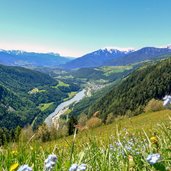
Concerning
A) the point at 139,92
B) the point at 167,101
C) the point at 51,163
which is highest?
the point at 167,101

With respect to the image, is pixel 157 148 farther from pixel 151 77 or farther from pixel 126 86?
pixel 126 86

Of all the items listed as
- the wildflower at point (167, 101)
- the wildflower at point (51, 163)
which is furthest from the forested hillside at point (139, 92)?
the wildflower at point (51, 163)

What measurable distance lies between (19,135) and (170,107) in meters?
1.80

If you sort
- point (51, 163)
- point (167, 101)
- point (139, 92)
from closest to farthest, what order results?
point (51, 163) → point (167, 101) → point (139, 92)

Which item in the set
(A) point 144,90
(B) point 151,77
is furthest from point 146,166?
(B) point 151,77

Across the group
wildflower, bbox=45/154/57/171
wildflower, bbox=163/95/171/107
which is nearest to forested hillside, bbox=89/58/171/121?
wildflower, bbox=163/95/171/107

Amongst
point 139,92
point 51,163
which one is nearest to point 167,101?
point 51,163

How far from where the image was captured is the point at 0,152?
298 centimetres

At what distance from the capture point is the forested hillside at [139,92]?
160m

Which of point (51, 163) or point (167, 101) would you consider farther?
point (167, 101)

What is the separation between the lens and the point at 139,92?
17212 cm

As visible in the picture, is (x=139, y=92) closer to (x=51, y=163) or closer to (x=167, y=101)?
(x=167, y=101)

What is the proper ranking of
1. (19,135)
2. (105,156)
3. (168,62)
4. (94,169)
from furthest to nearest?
(168,62), (19,135), (105,156), (94,169)

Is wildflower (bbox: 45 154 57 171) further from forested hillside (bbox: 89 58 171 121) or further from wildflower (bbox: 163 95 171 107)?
forested hillside (bbox: 89 58 171 121)
